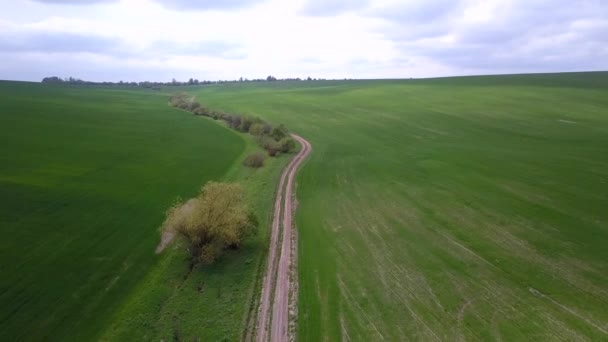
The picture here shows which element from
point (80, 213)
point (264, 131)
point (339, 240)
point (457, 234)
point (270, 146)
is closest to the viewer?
point (457, 234)

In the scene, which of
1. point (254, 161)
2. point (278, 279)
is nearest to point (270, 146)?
point (254, 161)

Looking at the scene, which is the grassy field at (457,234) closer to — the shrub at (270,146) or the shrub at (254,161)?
the shrub at (270,146)

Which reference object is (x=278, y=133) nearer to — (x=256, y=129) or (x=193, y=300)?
(x=256, y=129)

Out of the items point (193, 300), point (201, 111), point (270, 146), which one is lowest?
point (193, 300)

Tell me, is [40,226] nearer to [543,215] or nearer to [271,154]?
[271,154]

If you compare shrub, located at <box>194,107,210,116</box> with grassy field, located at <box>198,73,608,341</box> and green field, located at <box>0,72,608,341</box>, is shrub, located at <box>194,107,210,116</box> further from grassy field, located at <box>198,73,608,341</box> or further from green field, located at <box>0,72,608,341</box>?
grassy field, located at <box>198,73,608,341</box>

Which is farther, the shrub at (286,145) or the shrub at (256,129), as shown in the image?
the shrub at (256,129)

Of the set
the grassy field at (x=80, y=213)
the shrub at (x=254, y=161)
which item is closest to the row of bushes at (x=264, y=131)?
the grassy field at (x=80, y=213)

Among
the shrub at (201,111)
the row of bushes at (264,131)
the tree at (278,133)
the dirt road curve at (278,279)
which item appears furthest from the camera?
the shrub at (201,111)

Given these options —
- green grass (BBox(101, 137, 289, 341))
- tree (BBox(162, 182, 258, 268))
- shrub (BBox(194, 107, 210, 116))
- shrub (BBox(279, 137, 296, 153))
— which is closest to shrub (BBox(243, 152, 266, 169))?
shrub (BBox(279, 137, 296, 153))
